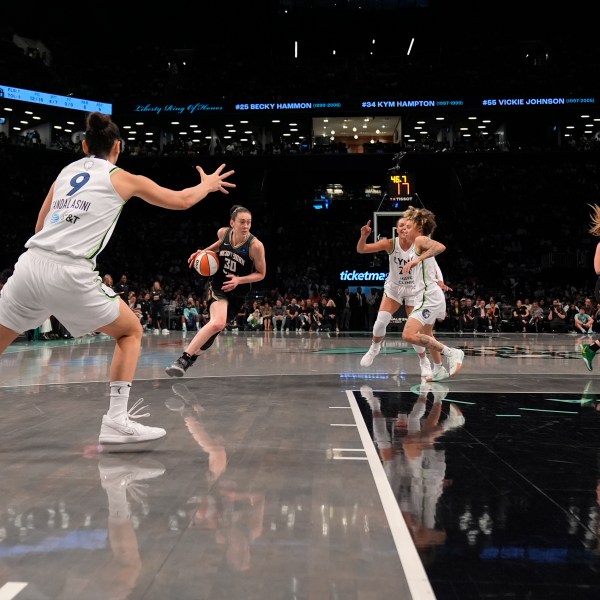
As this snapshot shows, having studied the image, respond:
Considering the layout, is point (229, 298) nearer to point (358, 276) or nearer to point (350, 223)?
point (358, 276)

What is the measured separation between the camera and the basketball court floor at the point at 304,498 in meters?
1.87

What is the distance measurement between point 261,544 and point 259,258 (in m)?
4.75

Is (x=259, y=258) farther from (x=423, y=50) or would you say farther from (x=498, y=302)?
(x=423, y=50)

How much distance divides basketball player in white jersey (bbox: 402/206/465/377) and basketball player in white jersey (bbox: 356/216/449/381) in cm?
11

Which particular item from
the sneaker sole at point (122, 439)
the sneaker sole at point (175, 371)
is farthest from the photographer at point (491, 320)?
the sneaker sole at point (122, 439)

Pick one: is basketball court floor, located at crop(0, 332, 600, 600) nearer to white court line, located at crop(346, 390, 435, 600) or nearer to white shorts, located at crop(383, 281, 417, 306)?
white court line, located at crop(346, 390, 435, 600)

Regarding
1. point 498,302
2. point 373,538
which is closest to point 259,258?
point 373,538

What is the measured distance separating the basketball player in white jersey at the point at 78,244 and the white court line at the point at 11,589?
178 cm

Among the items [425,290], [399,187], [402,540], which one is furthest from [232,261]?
[399,187]

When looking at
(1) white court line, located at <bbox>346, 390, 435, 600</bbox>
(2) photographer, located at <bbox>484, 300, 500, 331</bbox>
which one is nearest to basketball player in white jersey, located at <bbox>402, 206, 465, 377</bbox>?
(1) white court line, located at <bbox>346, 390, 435, 600</bbox>

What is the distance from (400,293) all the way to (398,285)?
10cm

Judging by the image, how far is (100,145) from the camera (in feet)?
12.0

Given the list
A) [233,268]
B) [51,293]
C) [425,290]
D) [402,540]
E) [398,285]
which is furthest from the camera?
[398,285]

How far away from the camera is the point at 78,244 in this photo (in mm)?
3404
